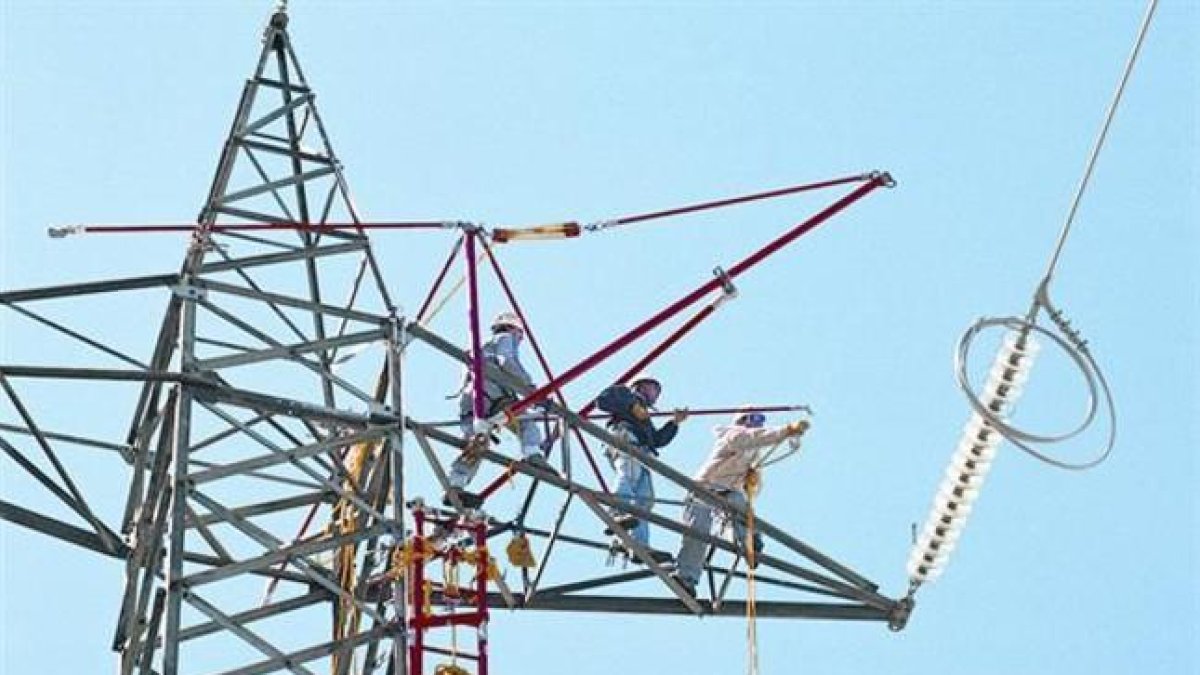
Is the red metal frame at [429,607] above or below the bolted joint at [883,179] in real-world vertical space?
below

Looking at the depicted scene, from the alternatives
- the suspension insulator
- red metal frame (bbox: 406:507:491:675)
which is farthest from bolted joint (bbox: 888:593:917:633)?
red metal frame (bbox: 406:507:491:675)

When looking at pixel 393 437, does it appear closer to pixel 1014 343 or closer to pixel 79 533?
pixel 79 533

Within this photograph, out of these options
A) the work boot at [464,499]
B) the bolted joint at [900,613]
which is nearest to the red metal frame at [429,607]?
the work boot at [464,499]

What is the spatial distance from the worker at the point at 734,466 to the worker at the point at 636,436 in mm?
426

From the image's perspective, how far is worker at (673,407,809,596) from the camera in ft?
81.9

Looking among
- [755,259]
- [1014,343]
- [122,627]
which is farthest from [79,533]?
[1014,343]

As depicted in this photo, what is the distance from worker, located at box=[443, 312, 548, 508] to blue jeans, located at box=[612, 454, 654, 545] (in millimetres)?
1523

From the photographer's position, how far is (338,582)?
23.2m

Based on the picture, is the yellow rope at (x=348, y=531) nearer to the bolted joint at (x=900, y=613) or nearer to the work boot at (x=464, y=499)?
the work boot at (x=464, y=499)

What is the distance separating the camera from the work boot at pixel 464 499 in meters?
22.8

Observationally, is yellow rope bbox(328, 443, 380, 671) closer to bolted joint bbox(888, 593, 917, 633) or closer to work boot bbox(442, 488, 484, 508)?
work boot bbox(442, 488, 484, 508)

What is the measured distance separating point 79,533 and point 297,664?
2699 millimetres

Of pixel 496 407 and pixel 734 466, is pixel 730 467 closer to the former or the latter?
pixel 734 466

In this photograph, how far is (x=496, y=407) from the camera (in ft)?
76.9
